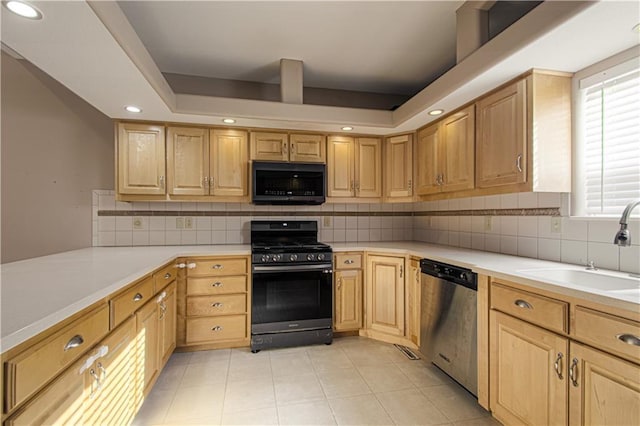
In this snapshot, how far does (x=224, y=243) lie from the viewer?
3.14 metres

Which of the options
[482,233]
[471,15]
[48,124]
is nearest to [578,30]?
[471,15]

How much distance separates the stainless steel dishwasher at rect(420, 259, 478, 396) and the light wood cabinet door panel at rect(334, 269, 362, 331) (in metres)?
0.65

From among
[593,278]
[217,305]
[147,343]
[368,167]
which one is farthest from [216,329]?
[593,278]

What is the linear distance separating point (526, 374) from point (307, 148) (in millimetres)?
2419

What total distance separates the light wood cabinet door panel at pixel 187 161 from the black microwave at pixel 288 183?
48 centimetres

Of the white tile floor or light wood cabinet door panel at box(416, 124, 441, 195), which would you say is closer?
the white tile floor

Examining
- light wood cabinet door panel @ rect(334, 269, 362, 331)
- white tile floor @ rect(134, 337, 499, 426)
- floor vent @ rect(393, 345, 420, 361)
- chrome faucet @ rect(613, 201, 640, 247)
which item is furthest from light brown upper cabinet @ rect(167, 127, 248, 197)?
chrome faucet @ rect(613, 201, 640, 247)

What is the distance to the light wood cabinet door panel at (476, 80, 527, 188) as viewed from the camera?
5.98 ft

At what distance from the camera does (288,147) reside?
294 centimetres

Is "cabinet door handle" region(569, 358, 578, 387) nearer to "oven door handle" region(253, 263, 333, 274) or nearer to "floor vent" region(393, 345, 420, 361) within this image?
"floor vent" region(393, 345, 420, 361)

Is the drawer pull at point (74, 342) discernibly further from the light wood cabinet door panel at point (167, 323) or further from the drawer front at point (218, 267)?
the drawer front at point (218, 267)

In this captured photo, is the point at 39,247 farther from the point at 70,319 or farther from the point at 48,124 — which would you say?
the point at 70,319

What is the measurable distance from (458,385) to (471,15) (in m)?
2.51

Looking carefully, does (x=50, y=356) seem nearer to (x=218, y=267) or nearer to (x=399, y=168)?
(x=218, y=267)
